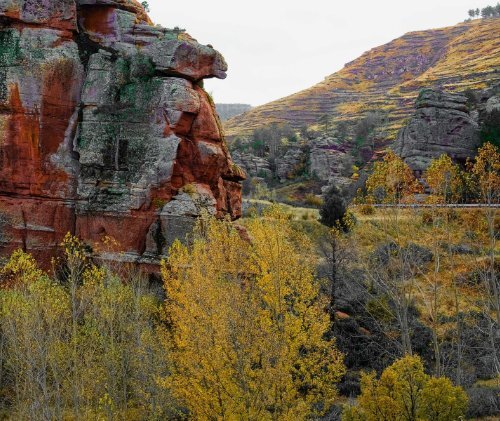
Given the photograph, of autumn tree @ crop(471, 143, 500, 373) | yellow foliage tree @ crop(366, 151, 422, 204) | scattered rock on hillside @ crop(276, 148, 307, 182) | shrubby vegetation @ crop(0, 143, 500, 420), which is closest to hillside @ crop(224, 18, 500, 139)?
scattered rock on hillside @ crop(276, 148, 307, 182)

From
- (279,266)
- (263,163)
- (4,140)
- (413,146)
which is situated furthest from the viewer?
(263,163)

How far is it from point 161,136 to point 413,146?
45630 mm

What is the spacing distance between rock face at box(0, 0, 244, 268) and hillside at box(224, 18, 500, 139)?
264 ft

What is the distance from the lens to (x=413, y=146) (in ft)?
211

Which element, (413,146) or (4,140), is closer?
(4,140)

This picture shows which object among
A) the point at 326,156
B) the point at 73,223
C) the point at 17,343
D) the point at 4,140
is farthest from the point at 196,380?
the point at 326,156

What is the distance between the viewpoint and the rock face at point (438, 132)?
62312 millimetres

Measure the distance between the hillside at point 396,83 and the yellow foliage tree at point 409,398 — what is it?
93424mm

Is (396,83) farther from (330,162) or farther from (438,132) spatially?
(438,132)

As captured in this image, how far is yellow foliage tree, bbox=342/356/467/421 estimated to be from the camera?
13.6 meters

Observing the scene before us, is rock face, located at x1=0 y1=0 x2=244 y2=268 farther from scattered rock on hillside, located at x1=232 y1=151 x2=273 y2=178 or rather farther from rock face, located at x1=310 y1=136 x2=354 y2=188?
scattered rock on hillside, located at x1=232 y1=151 x2=273 y2=178

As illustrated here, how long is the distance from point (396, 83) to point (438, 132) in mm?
119810

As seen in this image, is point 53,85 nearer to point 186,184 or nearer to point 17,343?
point 186,184

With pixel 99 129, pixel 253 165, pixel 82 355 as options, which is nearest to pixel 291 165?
pixel 253 165
